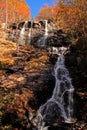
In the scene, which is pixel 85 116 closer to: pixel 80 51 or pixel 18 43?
pixel 80 51

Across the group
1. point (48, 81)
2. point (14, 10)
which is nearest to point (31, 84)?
point (48, 81)

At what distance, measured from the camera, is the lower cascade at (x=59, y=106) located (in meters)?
18.1

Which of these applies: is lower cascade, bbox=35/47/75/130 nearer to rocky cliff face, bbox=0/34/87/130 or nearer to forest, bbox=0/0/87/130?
forest, bbox=0/0/87/130

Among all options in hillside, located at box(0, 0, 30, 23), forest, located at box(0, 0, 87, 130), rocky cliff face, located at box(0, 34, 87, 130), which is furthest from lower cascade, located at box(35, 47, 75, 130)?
hillside, located at box(0, 0, 30, 23)

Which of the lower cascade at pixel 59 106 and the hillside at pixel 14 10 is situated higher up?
the hillside at pixel 14 10

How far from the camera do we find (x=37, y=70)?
23.4 meters

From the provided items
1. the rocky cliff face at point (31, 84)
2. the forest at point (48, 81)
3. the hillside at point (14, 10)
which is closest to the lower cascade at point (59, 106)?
the forest at point (48, 81)

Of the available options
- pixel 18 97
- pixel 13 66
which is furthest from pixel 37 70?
pixel 18 97

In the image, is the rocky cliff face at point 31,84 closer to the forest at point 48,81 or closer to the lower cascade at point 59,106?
the forest at point 48,81

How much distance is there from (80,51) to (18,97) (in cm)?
681

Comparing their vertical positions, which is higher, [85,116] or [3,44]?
[3,44]

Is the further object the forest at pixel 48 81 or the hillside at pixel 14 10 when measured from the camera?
the hillside at pixel 14 10

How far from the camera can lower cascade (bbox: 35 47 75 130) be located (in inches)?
713

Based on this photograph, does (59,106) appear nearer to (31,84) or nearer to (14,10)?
(31,84)
